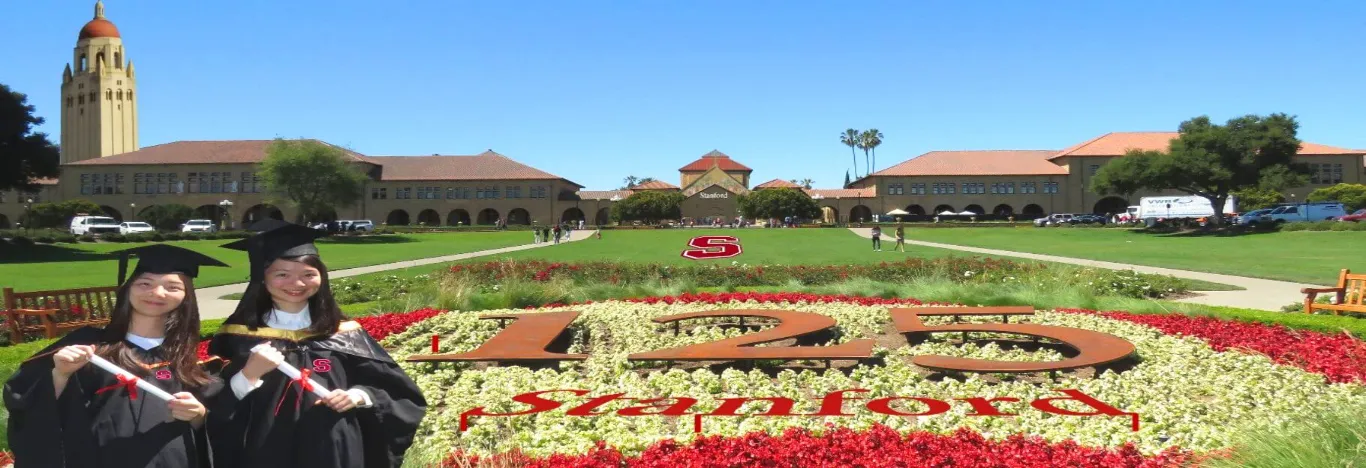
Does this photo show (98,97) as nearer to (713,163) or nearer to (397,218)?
(397,218)

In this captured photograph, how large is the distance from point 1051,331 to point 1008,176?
82.1 metres

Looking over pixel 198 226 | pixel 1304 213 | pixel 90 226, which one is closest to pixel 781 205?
pixel 1304 213

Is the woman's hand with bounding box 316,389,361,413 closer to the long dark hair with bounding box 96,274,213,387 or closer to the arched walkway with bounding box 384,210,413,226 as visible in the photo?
the long dark hair with bounding box 96,274,213,387

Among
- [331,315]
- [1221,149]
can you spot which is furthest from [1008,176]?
[331,315]

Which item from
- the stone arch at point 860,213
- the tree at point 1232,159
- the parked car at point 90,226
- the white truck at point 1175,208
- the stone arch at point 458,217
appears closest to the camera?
the tree at point 1232,159

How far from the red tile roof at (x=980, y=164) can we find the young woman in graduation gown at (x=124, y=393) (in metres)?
86.2

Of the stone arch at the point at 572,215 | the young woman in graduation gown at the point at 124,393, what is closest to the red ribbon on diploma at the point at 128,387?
the young woman in graduation gown at the point at 124,393

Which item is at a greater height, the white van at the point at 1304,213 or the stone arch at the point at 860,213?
the stone arch at the point at 860,213

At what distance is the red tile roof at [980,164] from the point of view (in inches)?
3366

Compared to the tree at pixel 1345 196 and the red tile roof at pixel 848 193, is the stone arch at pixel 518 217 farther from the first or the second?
the tree at pixel 1345 196

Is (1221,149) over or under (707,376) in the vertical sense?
over

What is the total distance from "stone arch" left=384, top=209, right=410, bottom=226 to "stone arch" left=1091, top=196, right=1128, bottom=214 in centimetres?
6656

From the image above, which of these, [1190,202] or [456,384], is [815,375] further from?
[1190,202]

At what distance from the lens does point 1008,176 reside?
279ft
